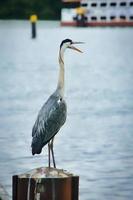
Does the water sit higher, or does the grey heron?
the grey heron

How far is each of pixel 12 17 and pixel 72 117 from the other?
99426 mm

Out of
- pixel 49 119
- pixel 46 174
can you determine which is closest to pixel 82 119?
pixel 49 119

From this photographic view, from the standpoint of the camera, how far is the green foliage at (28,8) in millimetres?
110375

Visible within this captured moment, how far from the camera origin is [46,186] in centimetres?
773

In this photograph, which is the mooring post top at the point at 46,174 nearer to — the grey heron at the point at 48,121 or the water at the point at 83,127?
the grey heron at the point at 48,121

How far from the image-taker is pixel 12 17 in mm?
118125

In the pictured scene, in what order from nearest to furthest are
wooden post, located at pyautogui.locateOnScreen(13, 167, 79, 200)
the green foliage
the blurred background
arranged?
wooden post, located at pyautogui.locateOnScreen(13, 167, 79, 200), the blurred background, the green foliage

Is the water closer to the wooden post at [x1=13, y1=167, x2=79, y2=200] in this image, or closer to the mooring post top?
the mooring post top

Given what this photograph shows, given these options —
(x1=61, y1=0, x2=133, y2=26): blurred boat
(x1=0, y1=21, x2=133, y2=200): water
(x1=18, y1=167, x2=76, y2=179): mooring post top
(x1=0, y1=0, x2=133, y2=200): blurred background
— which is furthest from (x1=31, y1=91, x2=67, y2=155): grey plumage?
(x1=61, y1=0, x2=133, y2=26): blurred boat

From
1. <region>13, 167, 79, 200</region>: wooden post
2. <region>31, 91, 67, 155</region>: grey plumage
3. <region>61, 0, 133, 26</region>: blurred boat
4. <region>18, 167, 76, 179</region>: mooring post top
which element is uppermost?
<region>31, 91, 67, 155</region>: grey plumage

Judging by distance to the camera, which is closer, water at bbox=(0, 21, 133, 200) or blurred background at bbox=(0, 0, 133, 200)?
water at bbox=(0, 21, 133, 200)

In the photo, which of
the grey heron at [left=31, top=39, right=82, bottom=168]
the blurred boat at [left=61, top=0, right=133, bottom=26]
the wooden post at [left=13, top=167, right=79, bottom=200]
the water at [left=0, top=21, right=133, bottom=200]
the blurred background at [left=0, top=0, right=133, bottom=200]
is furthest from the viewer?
the blurred boat at [left=61, top=0, right=133, bottom=26]

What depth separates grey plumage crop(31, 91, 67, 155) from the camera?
8.77m

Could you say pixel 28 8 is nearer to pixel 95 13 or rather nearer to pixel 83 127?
pixel 95 13
